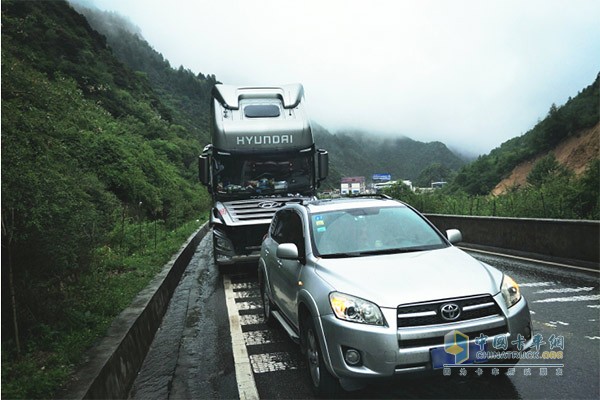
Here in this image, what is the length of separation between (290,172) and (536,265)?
604 centimetres

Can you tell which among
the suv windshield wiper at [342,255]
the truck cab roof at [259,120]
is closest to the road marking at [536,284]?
the suv windshield wiper at [342,255]

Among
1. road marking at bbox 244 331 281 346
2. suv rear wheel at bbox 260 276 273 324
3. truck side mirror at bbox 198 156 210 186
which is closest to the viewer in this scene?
road marking at bbox 244 331 281 346

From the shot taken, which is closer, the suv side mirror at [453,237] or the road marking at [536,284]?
the suv side mirror at [453,237]

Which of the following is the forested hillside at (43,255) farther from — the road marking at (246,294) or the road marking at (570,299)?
the road marking at (570,299)

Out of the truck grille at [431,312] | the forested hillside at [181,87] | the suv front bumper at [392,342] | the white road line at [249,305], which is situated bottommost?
the white road line at [249,305]

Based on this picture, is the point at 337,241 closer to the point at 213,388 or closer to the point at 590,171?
the point at 213,388

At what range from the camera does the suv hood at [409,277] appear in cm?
371

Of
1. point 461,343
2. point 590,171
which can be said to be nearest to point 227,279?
point 461,343

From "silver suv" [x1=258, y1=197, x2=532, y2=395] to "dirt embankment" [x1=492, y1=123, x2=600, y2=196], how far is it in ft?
155

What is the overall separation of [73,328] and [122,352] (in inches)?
37.4

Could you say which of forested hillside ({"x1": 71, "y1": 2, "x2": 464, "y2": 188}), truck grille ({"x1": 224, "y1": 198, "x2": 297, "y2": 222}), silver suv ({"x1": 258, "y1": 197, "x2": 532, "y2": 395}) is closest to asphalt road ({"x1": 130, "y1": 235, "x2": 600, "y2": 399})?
silver suv ({"x1": 258, "y1": 197, "x2": 532, "y2": 395})

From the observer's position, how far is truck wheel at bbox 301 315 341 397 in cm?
395

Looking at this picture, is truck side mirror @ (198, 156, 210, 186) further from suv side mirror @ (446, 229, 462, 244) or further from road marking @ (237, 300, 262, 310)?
suv side mirror @ (446, 229, 462, 244)

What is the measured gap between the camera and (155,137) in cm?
4653
